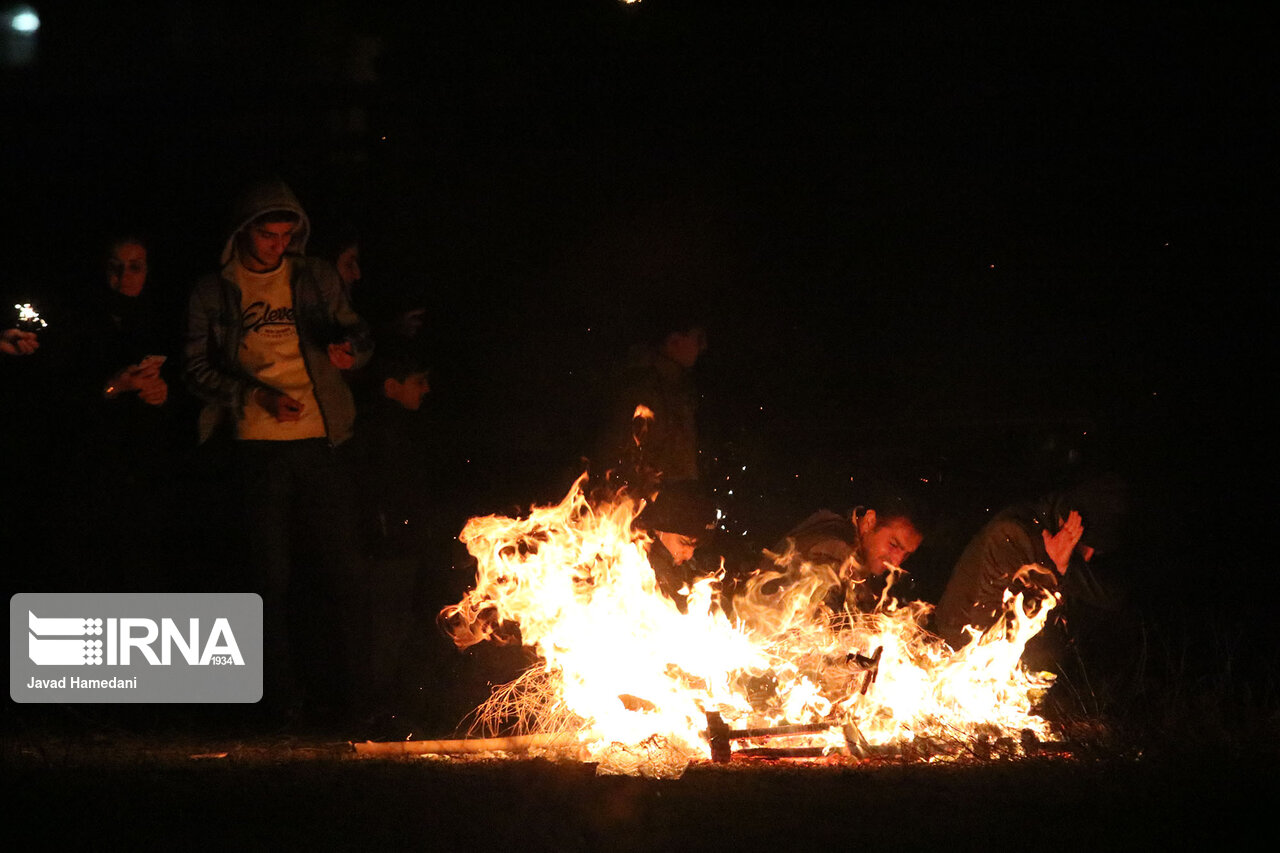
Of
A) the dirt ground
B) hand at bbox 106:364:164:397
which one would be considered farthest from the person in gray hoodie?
the dirt ground

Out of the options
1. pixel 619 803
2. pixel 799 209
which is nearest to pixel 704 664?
pixel 619 803

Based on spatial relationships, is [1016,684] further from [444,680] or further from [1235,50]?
[1235,50]

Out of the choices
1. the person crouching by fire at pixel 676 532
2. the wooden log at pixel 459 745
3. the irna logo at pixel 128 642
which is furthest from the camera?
the person crouching by fire at pixel 676 532

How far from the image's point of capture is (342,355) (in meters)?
7.00

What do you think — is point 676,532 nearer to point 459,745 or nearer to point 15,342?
point 459,745

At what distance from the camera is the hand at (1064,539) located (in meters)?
7.59

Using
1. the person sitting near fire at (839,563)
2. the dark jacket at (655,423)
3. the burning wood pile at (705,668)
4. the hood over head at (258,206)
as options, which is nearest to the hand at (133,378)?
the hood over head at (258,206)

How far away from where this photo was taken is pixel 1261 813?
5.18 metres

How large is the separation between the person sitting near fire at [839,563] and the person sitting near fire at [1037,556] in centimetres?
35

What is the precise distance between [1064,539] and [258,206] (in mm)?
4449

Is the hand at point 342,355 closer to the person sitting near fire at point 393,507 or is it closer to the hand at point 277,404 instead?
the hand at point 277,404

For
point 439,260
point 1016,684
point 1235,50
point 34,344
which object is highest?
point 1235,50

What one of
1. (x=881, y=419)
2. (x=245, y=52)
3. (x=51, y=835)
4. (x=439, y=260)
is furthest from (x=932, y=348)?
(x=51, y=835)

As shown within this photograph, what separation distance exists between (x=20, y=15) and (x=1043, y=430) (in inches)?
274
